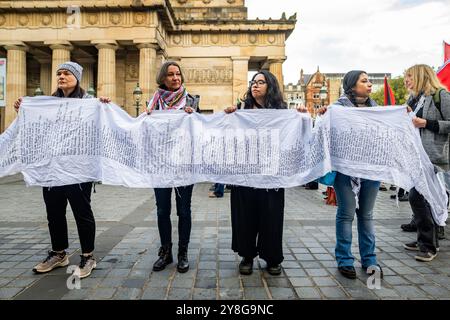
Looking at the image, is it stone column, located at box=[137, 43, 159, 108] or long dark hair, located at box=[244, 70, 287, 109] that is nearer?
long dark hair, located at box=[244, 70, 287, 109]

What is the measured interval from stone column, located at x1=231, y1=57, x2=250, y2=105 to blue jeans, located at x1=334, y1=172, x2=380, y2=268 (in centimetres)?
2602

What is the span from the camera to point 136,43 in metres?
25.6

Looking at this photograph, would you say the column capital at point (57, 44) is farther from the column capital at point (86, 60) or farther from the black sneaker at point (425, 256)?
the black sneaker at point (425, 256)

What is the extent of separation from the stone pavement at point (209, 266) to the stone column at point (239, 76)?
2332 cm

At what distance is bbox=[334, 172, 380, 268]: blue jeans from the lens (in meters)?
3.82

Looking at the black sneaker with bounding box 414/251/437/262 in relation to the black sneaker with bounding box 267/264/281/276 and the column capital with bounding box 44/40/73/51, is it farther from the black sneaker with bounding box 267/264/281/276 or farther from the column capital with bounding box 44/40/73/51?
the column capital with bounding box 44/40/73/51

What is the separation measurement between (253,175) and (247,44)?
2808 centimetres

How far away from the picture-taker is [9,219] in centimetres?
693

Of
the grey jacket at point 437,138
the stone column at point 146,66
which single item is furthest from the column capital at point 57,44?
the grey jacket at point 437,138

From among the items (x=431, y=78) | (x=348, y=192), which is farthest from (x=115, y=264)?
(x=431, y=78)

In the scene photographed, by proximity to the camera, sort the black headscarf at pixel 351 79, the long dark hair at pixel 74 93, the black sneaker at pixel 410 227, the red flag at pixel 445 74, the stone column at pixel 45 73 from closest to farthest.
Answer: the black headscarf at pixel 351 79 < the long dark hair at pixel 74 93 < the black sneaker at pixel 410 227 < the red flag at pixel 445 74 < the stone column at pixel 45 73

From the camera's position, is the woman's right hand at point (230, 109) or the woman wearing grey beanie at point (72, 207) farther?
the woman's right hand at point (230, 109)

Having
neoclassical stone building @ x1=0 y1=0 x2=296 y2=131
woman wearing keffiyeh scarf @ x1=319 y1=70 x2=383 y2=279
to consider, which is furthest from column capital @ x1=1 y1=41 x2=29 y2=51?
woman wearing keffiyeh scarf @ x1=319 y1=70 x2=383 y2=279

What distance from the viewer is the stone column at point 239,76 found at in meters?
29.3
